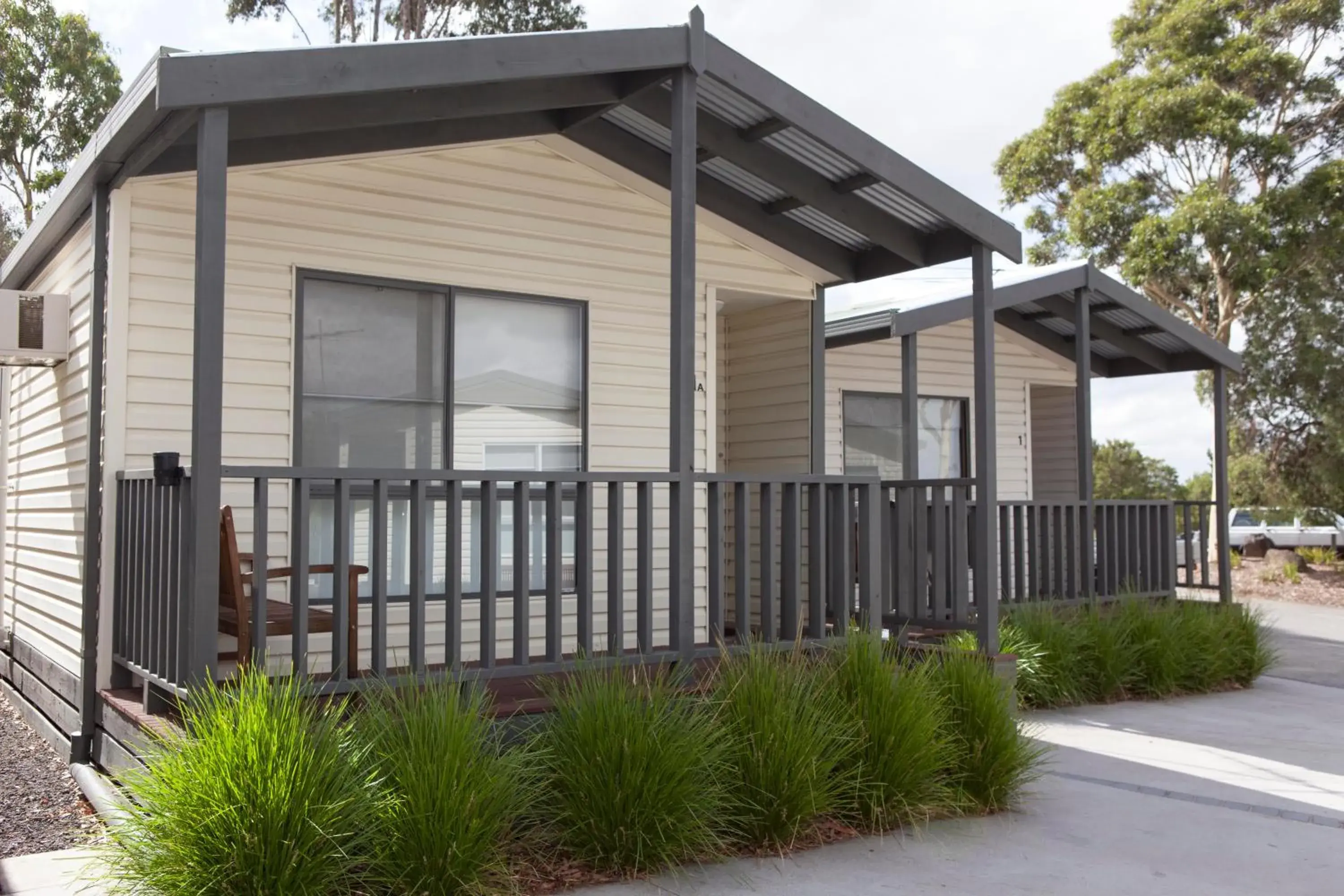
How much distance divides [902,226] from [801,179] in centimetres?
76

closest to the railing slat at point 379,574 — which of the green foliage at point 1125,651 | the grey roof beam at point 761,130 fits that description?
the grey roof beam at point 761,130

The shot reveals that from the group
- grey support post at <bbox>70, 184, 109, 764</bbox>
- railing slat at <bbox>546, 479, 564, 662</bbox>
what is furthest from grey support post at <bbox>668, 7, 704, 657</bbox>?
grey support post at <bbox>70, 184, 109, 764</bbox>

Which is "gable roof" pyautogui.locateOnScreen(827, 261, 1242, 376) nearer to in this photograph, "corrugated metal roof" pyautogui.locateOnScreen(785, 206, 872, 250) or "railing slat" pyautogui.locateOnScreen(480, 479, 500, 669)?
"corrugated metal roof" pyautogui.locateOnScreen(785, 206, 872, 250)

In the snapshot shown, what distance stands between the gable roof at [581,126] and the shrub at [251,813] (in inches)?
89.0

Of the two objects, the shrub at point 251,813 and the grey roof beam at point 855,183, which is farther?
the grey roof beam at point 855,183

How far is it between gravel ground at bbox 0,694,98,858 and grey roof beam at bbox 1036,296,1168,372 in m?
8.31

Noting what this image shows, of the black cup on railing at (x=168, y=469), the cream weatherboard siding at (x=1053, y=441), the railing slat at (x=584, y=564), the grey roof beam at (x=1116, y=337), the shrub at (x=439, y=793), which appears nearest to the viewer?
the shrub at (x=439, y=793)

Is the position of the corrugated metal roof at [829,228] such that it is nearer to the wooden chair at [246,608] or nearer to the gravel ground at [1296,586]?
the wooden chair at [246,608]

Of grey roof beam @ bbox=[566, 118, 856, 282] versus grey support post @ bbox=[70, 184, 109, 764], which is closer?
grey support post @ bbox=[70, 184, 109, 764]

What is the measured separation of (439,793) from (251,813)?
56 centimetres

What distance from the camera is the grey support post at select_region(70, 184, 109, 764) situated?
18.3 feet

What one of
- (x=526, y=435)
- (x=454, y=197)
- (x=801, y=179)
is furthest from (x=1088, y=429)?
(x=454, y=197)

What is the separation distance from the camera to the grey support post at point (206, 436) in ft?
13.6

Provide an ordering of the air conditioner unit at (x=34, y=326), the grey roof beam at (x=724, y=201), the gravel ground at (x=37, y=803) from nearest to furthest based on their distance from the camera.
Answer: the gravel ground at (x=37, y=803) < the air conditioner unit at (x=34, y=326) < the grey roof beam at (x=724, y=201)
